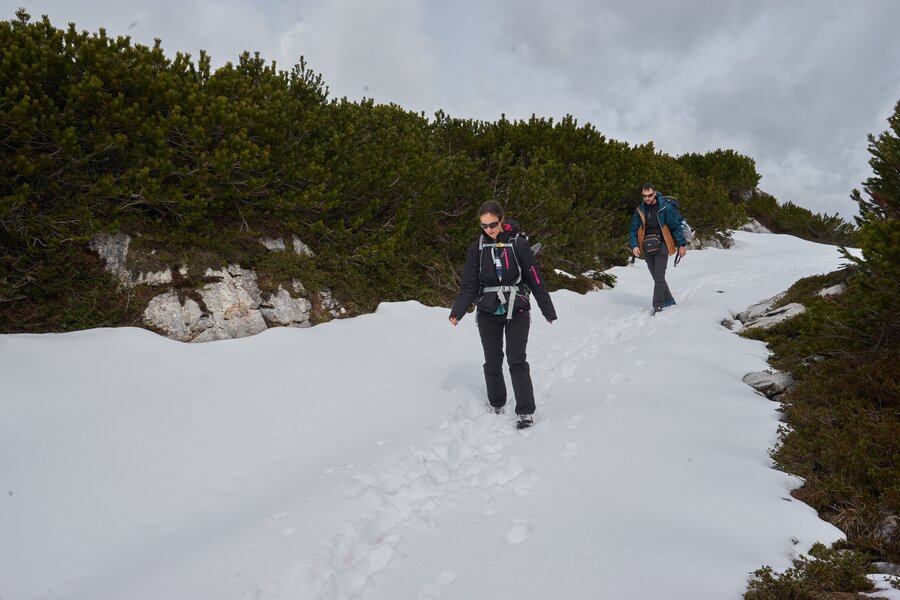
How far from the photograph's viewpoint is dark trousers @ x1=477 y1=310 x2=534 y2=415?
4.31 meters

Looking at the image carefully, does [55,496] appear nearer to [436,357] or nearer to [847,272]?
[436,357]

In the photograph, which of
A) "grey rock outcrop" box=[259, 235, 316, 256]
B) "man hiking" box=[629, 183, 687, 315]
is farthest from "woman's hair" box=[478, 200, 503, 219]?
"man hiking" box=[629, 183, 687, 315]

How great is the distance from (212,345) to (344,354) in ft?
4.75

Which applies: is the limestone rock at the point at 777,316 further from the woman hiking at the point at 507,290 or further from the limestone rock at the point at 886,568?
the limestone rock at the point at 886,568

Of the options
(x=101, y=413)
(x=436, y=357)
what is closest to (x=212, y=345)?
(x=101, y=413)

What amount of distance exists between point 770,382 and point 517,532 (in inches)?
138

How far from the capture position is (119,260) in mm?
5270

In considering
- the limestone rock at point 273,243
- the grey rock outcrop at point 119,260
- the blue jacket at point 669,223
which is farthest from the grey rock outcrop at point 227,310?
the blue jacket at point 669,223

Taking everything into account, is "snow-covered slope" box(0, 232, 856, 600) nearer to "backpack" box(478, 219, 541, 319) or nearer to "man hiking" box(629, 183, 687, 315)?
"backpack" box(478, 219, 541, 319)

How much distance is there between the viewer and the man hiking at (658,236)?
27.8ft

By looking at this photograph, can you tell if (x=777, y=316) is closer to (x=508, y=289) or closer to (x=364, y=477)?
(x=508, y=289)

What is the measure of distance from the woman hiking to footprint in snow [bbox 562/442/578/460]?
573mm

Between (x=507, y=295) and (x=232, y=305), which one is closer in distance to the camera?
(x=507, y=295)

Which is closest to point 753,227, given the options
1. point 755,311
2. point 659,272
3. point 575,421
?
point 659,272
